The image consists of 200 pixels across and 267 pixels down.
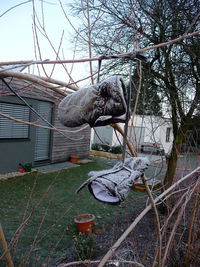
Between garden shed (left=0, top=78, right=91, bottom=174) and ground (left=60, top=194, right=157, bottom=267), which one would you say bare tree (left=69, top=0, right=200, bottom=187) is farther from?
garden shed (left=0, top=78, right=91, bottom=174)

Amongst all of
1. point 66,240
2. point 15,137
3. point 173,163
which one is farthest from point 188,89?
point 15,137

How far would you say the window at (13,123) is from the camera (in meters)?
7.53

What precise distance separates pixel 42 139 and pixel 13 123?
1731 millimetres

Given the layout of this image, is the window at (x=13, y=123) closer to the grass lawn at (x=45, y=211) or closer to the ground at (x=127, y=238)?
the grass lawn at (x=45, y=211)

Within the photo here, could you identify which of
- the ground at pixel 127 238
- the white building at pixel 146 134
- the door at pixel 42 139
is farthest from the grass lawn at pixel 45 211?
the door at pixel 42 139

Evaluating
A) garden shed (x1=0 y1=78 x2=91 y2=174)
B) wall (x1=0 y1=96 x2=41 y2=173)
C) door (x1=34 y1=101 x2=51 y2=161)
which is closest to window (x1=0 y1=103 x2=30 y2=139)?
garden shed (x1=0 y1=78 x2=91 y2=174)

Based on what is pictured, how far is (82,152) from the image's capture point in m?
11.6

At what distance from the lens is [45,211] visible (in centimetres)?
225

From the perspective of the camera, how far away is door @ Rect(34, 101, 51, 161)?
8977 mm

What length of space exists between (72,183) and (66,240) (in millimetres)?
3374

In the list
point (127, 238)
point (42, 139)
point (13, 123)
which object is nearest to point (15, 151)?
point (13, 123)

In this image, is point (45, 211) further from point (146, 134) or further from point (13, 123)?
Answer: point (146, 134)

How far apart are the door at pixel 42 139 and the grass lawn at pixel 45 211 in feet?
5.30

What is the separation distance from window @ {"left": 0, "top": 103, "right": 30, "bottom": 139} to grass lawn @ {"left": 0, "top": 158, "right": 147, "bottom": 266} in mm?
1625
